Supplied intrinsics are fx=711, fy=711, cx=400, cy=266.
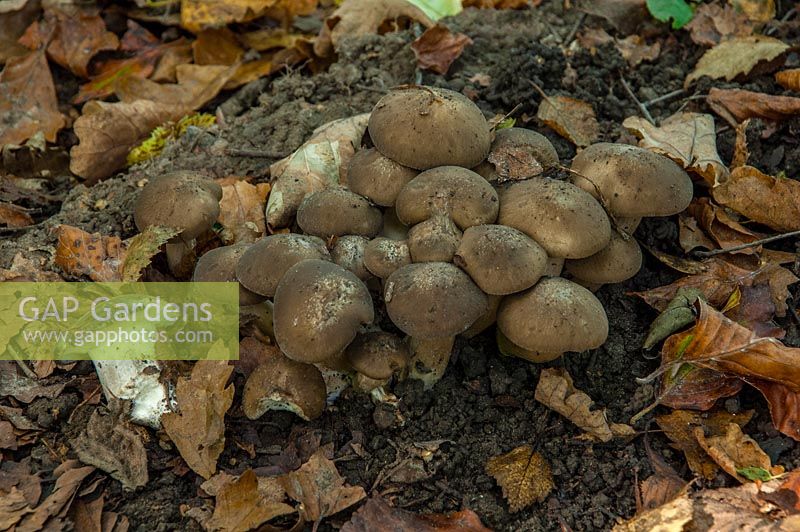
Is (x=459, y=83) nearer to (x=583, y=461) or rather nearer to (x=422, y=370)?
(x=422, y=370)

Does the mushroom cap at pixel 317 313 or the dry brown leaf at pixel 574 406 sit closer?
the mushroom cap at pixel 317 313

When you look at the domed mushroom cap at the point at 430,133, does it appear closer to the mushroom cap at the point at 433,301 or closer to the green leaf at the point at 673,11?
the mushroom cap at the point at 433,301

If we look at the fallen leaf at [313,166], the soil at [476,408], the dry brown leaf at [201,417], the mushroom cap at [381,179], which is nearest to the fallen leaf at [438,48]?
the soil at [476,408]

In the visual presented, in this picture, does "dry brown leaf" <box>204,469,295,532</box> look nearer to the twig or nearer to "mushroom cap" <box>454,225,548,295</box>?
"mushroom cap" <box>454,225,548,295</box>

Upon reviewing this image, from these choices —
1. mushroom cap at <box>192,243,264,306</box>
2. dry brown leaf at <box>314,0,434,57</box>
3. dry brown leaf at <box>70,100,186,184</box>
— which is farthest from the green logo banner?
dry brown leaf at <box>314,0,434,57</box>

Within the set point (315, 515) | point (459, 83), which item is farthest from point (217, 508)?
point (459, 83)
